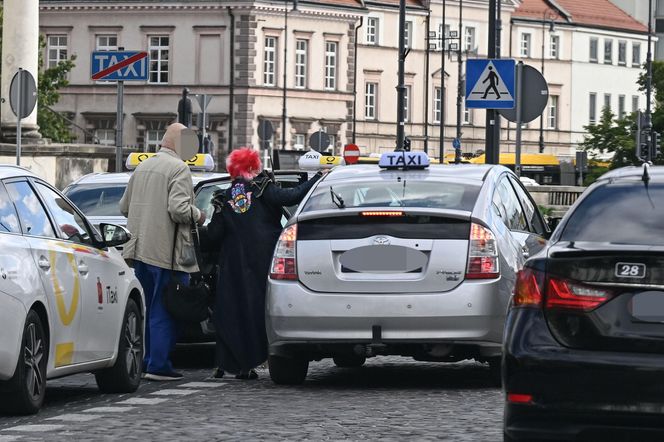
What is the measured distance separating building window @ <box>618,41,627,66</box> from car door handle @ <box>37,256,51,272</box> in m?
126

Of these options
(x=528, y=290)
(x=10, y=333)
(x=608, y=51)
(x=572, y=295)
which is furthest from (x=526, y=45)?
(x=572, y=295)

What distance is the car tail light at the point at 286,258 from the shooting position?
14312 mm

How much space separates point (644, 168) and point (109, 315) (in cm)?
492

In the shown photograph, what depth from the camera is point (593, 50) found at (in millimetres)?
134000

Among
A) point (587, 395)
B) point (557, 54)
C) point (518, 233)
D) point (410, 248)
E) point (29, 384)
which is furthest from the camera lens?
point (557, 54)

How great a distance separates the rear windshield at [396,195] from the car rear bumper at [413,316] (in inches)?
26.8

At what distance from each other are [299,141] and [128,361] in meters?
92.8

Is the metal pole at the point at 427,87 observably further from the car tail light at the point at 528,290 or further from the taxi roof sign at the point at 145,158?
the car tail light at the point at 528,290

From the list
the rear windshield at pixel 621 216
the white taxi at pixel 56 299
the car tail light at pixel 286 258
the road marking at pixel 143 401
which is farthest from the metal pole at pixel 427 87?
the rear windshield at pixel 621 216

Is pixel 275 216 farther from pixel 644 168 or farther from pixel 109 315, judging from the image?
pixel 644 168

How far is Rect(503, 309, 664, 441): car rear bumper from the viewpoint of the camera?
→ 359 inches

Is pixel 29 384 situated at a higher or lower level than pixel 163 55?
lower

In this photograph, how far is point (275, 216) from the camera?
15938 mm

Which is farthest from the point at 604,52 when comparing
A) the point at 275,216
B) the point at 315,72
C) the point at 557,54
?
the point at 275,216
